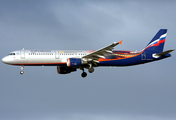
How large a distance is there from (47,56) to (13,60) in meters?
5.68

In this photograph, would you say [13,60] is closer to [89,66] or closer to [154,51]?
[89,66]

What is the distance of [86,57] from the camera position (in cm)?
5494

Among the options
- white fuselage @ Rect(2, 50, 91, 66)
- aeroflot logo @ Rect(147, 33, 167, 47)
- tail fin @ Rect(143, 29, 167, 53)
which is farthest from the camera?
aeroflot logo @ Rect(147, 33, 167, 47)

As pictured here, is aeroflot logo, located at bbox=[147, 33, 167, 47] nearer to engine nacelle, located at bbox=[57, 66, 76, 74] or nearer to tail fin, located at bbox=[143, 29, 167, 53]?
tail fin, located at bbox=[143, 29, 167, 53]

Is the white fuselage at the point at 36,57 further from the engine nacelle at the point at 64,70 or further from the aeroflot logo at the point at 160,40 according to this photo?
→ the aeroflot logo at the point at 160,40

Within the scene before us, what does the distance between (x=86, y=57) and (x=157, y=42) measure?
1579 centimetres

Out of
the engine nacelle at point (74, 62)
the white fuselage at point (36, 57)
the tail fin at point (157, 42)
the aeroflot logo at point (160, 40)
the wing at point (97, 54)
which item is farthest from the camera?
the aeroflot logo at point (160, 40)

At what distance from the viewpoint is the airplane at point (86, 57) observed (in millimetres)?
53500


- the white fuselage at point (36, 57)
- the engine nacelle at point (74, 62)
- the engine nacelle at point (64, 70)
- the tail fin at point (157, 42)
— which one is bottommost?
the engine nacelle at point (64, 70)

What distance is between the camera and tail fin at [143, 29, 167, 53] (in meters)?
61.3

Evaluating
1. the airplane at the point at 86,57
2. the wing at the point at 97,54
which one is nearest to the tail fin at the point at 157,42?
the airplane at the point at 86,57

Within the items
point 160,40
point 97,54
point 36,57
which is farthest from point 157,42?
point 36,57

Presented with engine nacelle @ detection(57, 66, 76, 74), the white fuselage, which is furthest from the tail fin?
the white fuselage

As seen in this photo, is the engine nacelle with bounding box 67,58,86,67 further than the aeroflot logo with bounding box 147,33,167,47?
No
